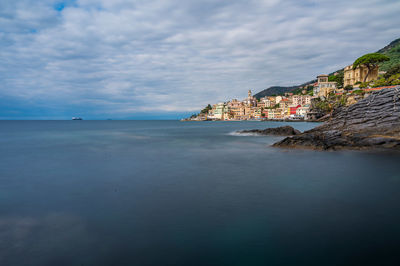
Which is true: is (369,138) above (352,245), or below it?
above

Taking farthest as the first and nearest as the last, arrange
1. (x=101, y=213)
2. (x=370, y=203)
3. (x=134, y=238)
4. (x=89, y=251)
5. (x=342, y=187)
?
(x=342, y=187) < (x=370, y=203) < (x=101, y=213) < (x=134, y=238) < (x=89, y=251)

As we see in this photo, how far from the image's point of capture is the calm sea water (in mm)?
5031

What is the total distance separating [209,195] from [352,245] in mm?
4808

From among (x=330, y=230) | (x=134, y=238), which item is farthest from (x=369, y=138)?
(x=134, y=238)

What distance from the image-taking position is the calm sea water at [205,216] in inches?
198

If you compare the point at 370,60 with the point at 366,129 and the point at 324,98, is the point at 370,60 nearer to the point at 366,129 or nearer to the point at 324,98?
the point at 324,98

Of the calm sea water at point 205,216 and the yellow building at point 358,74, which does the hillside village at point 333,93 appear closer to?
the yellow building at point 358,74

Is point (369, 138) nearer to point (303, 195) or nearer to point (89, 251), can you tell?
point (303, 195)

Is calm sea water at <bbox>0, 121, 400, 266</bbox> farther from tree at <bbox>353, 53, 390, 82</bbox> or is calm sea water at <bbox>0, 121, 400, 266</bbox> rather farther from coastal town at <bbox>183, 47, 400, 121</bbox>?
tree at <bbox>353, 53, 390, 82</bbox>

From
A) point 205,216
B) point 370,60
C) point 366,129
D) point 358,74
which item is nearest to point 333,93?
point 358,74

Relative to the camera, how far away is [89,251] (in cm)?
516

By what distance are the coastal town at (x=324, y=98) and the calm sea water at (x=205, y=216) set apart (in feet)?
146

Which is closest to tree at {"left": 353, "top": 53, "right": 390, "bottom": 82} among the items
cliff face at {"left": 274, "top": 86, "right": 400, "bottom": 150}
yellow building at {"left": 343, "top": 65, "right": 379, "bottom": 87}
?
yellow building at {"left": 343, "top": 65, "right": 379, "bottom": 87}

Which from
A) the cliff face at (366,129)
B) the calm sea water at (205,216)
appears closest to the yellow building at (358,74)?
the cliff face at (366,129)
